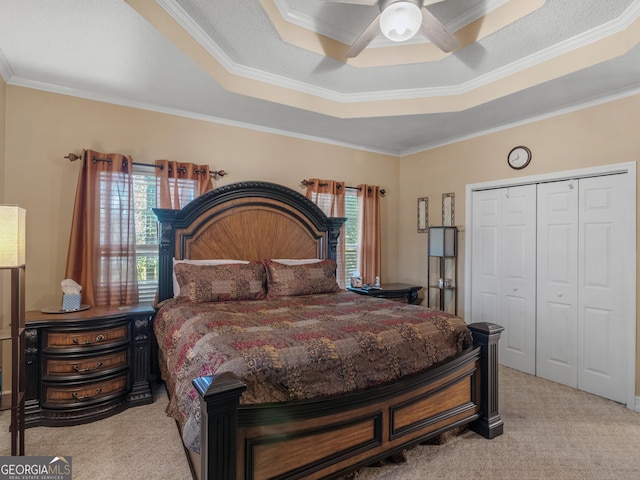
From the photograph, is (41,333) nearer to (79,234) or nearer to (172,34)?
(79,234)

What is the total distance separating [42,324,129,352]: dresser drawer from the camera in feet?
8.30

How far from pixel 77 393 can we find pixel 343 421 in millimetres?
2137

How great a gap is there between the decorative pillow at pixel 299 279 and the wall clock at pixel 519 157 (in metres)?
2.37

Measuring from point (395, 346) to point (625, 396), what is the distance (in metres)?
2.52

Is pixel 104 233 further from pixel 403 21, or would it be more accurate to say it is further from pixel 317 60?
pixel 403 21

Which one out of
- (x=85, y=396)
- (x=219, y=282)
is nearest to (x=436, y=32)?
(x=219, y=282)

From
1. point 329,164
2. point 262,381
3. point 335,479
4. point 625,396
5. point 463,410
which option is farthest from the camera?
point 329,164

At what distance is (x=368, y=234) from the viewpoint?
468 cm

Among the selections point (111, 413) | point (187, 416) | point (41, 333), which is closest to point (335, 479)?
point (187, 416)

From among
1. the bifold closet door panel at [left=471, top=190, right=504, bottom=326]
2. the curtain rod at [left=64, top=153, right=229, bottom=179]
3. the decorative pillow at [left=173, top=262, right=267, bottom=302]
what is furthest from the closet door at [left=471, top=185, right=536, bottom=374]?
the curtain rod at [left=64, top=153, right=229, bottom=179]

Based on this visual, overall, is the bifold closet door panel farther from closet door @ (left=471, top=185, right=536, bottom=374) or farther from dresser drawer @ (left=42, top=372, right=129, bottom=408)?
dresser drawer @ (left=42, top=372, right=129, bottom=408)

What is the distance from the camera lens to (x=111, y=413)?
2.65 meters

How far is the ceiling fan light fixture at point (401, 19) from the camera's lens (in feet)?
6.49

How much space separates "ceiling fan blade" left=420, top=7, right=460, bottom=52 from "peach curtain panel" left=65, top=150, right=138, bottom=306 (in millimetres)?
2741
